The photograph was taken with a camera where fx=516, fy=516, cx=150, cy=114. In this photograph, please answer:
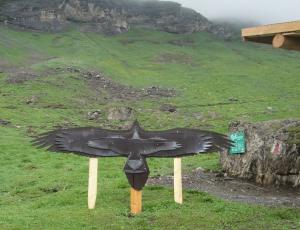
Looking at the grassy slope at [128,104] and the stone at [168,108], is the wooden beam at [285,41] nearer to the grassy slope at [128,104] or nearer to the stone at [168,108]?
the grassy slope at [128,104]

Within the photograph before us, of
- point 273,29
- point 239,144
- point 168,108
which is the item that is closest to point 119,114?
point 168,108

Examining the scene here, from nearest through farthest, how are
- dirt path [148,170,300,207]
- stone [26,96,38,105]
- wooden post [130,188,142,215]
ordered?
wooden post [130,188,142,215]
dirt path [148,170,300,207]
stone [26,96,38,105]

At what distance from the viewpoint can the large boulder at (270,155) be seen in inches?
869

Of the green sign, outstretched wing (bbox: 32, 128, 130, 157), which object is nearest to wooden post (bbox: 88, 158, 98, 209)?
outstretched wing (bbox: 32, 128, 130, 157)

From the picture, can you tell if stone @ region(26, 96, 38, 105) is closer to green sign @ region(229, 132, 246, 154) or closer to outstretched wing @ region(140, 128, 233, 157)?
green sign @ region(229, 132, 246, 154)

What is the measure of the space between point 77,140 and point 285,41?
24.3 ft

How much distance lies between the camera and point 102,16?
Answer: 152 meters

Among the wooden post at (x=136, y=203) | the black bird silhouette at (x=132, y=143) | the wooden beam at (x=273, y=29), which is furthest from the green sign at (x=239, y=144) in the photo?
the wooden post at (x=136, y=203)

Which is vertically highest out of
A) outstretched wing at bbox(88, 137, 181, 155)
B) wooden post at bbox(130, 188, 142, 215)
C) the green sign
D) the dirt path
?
outstretched wing at bbox(88, 137, 181, 155)

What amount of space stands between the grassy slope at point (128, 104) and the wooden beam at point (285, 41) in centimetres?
532

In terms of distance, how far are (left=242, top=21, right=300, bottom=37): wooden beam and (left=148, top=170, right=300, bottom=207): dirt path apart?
635 cm

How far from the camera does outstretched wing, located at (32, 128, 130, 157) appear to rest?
674 inches

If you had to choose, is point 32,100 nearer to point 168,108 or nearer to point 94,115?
point 94,115

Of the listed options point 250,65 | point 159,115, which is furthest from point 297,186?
point 250,65
